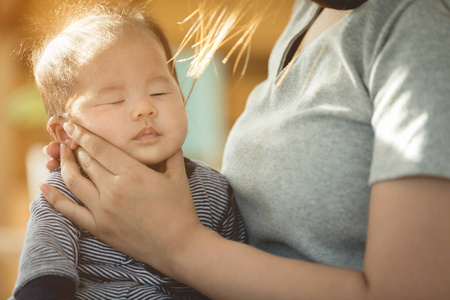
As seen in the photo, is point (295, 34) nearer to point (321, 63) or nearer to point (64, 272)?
point (321, 63)

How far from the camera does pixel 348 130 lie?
706 mm

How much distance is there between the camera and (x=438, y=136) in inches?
22.6

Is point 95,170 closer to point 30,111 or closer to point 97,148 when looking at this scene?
point 97,148

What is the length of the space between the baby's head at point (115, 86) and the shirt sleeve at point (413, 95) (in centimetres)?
46

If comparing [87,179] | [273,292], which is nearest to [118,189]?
[87,179]

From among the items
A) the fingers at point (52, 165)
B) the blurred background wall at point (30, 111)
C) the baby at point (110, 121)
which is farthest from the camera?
the blurred background wall at point (30, 111)

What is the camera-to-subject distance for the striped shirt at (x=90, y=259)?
2.37ft

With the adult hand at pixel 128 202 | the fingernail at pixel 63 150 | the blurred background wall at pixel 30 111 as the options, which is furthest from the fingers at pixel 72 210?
the blurred background wall at pixel 30 111

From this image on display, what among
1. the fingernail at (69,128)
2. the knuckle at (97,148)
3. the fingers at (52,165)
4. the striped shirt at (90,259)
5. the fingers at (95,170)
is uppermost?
the fingernail at (69,128)

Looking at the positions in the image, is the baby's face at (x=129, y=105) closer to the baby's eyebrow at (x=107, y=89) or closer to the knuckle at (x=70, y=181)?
the baby's eyebrow at (x=107, y=89)

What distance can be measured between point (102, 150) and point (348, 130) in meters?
0.48

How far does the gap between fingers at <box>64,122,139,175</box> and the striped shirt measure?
0.10 meters

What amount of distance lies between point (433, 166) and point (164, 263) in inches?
18.3

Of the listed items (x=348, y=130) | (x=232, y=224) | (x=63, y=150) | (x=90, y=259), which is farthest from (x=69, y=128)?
(x=348, y=130)
